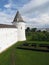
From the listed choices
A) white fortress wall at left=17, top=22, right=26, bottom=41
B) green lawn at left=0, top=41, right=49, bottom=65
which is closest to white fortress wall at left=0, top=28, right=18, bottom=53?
green lawn at left=0, top=41, right=49, bottom=65

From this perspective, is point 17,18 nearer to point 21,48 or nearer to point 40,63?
point 21,48

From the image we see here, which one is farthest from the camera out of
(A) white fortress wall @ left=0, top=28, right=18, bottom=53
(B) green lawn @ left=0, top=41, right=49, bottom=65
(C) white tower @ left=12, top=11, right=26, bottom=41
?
(C) white tower @ left=12, top=11, right=26, bottom=41

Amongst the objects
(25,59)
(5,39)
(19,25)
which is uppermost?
(19,25)

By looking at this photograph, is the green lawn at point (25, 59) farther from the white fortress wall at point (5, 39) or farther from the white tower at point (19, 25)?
the white tower at point (19, 25)

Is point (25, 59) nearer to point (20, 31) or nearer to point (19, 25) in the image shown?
point (20, 31)

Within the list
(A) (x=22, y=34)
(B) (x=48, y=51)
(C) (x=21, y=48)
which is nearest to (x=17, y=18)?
(A) (x=22, y=34)

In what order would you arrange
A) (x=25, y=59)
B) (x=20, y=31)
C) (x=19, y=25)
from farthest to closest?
(x=20, y=31) < (x=19, y=25) < (x=25, y=59)

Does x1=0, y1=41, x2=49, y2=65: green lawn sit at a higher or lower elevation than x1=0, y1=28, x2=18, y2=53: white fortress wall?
lower

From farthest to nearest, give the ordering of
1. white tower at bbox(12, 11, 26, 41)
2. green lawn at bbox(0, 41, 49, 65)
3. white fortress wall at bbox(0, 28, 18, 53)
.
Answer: white tower at bbox(12, 11, 26, 41)
white fortress wall at bbox(0, 28, 18, 53)
green lawn at bbox(0, 41, 49, 65)

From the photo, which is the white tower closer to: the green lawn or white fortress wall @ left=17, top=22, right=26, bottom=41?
white fortress wall @ left=17, top=22, right=26, bottom=41

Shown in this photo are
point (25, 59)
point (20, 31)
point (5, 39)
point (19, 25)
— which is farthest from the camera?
point (20, 31)

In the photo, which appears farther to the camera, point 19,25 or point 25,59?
point 19,25

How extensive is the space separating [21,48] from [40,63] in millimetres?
8801

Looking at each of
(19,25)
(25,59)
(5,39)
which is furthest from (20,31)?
(25,59)
